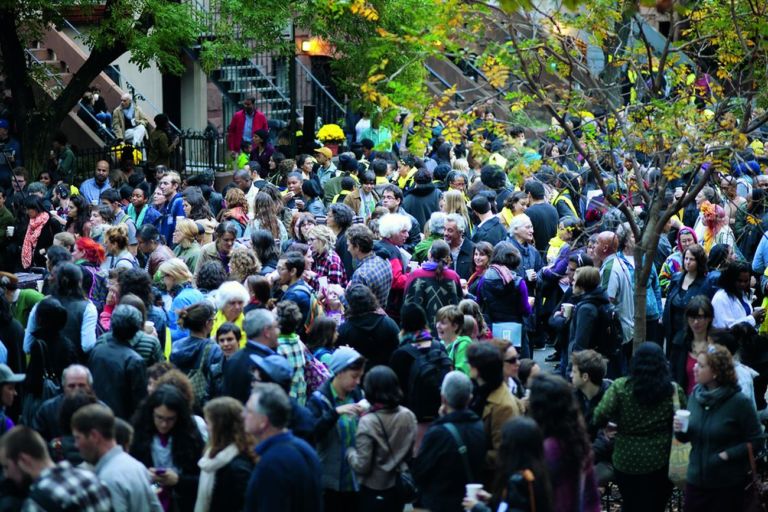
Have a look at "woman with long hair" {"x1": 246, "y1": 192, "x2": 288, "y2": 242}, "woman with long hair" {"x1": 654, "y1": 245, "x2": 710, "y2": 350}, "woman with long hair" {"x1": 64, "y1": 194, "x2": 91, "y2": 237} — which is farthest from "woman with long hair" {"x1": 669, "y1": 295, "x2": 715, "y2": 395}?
"woman with long hair" {"x1": 64, "y1": 194, "x2": 91, "y2": 237}

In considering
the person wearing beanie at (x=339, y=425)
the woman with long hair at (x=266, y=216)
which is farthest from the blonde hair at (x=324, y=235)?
the person wearing beanie at (x=339, y=425)

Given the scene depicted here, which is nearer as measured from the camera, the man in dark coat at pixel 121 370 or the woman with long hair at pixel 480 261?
the man in dark coat at pixel 121 370

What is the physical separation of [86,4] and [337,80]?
524 cm

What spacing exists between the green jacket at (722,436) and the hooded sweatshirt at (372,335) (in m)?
2.51

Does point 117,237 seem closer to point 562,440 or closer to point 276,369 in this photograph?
point 276,369

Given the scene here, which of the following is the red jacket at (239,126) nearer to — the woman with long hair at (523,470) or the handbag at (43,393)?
the handbag at (43,393)

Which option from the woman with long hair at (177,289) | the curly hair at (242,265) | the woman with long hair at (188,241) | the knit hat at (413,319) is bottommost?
the knit hat at (413,319)

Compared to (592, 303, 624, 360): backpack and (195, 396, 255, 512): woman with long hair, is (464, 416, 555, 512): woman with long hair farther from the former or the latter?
(592, 303, 624, 360): backpack

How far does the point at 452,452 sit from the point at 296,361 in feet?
5.84

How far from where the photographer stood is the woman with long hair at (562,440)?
724cm

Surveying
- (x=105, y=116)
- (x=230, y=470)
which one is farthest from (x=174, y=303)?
(x=105, y=116)

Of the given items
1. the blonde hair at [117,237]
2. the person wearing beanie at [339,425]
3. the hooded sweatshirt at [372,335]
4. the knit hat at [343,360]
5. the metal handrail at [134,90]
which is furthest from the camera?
the metal handrail at [134,90]

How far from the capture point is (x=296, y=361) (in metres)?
8.91

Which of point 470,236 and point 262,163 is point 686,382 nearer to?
point 470,236
